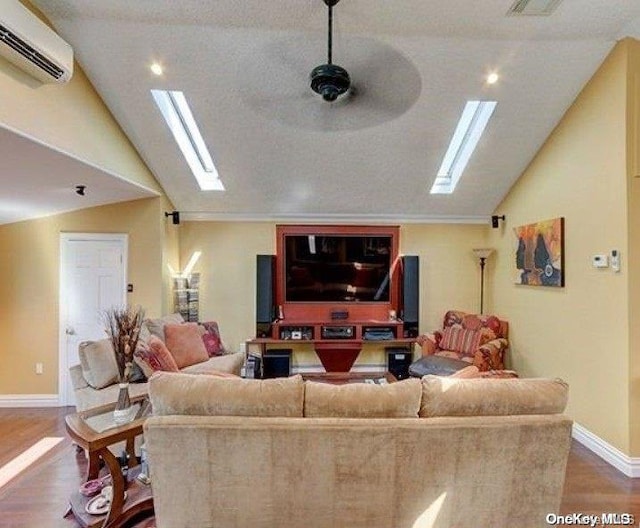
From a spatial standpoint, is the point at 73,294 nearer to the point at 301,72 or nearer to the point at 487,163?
the point at 301,72

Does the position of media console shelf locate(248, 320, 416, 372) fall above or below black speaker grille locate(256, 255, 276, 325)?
below

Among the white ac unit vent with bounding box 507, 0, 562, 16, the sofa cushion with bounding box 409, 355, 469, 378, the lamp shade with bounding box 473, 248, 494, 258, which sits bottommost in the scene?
the sofa cushion with bounding box 409, 355, 469, 378

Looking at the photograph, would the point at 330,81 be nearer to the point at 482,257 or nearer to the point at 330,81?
the point at 330,81

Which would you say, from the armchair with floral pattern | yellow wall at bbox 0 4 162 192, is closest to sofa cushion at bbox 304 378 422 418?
yellow wall at bbox 0 4 162 192

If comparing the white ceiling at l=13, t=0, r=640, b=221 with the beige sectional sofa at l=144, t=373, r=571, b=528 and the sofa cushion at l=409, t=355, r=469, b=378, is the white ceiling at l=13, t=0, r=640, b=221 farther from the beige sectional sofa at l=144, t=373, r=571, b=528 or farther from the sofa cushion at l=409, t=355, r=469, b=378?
the sofa cushion at l=409, t=355, r=469, b=378

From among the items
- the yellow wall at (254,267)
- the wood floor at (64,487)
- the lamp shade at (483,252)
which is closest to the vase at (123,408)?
the wood floor at (64,487)

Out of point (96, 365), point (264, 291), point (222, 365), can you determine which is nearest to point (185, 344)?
point (222, 365)

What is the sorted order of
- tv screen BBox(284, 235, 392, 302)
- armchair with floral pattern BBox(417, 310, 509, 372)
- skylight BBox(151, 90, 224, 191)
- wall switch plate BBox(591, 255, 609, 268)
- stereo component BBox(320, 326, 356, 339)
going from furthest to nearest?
tv screen BBox(284, 235, 392, 302) < stereo component BBox(320, 326, 356, 339) < armchair with floral pattern BBox(417, 310, 509, 372) < skylight BBox(151, 90, 224, 191) < wall switch plate BBox(591, 255, 609, 268)

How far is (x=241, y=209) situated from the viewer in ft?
18.4

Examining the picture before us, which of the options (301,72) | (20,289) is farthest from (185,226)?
(301,72)

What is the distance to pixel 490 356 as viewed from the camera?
4555 mm

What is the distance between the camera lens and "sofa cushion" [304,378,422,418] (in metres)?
2.03

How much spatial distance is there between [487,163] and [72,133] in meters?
4.31

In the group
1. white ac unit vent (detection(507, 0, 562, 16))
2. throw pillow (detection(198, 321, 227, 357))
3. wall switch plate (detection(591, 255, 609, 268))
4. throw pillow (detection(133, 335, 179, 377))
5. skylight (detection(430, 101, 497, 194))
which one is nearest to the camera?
white ac unit vent (detection(507, 0, 562, 16))
